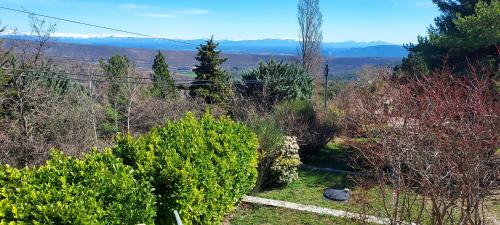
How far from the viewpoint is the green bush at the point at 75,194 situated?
419cm

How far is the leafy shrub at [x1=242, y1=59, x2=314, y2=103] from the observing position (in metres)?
19.3

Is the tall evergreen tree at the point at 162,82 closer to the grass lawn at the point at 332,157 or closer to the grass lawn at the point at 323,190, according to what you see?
the grass lawn at the point at 332,157

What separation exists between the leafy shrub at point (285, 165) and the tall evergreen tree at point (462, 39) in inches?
197

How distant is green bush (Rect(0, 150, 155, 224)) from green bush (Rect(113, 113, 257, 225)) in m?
0.49

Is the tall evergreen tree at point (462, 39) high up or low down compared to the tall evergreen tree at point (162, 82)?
up

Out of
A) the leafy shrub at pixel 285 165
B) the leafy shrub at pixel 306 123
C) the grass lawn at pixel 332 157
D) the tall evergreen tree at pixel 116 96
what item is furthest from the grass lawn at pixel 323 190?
the tall evergreen tree at pixel 116 96

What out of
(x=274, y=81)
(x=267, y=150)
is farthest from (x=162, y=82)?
(x=267, y=150)

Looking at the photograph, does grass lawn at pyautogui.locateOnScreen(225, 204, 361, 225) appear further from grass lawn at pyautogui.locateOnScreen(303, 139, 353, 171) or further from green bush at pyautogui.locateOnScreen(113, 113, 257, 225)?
grass lawn at pyautogui.locateOnScreen(303, 139, 353, 171)

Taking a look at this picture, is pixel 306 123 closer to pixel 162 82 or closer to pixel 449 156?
pixel 162 82

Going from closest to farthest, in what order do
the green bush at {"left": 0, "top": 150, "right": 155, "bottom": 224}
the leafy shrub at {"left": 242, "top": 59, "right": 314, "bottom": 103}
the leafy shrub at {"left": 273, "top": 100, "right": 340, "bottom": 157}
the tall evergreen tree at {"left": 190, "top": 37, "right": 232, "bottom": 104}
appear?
the green bush at {"left": 0, "top": 150, "right": 155, "bottom": 224}
the leafy shrub at {"left": 273, "top": 100, "right": 340, "bottom": 157}
the leafy shrub at {"left": 242, "top": 59, "right": 314, "bottom": 103}
the tall evergreen tree at {"left": 190, "top": 37, "right": 232, "bottom": 104}

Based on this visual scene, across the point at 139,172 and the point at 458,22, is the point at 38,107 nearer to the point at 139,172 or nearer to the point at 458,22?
the point at 139,172

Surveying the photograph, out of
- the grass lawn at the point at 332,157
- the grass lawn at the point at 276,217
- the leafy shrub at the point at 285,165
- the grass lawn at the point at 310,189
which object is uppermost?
the leafy shrub at the point at 285,165

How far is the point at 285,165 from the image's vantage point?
36.9 feet

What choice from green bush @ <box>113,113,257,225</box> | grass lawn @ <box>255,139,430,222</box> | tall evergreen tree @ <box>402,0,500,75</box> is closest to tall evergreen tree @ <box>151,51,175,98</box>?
grass lawn @ <box>255,139,430,222</box>
